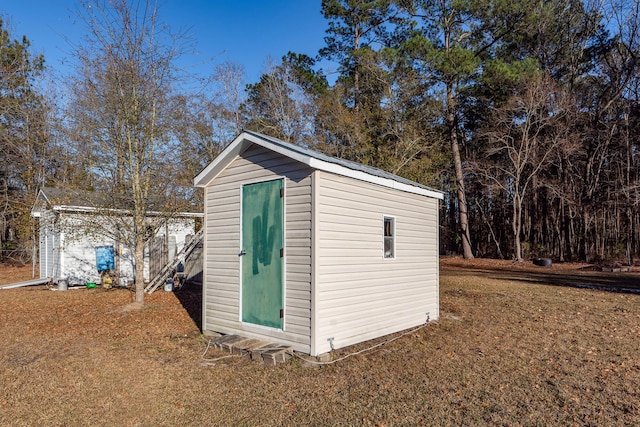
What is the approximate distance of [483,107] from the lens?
2480 centimetres

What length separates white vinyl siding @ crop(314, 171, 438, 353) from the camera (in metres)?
5.71

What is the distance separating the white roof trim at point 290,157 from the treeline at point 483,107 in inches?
464

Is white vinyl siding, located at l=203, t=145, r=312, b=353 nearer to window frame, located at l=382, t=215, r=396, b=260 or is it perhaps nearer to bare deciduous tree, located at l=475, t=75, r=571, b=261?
window frame, located at l=382, t=215, r=396, b=260

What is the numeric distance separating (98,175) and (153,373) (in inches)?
243

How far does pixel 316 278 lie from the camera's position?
5.51m

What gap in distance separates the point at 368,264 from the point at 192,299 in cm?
637

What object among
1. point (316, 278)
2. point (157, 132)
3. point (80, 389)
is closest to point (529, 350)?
point (316, 278)

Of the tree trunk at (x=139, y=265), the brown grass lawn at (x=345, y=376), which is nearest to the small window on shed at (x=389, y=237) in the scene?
the brown grass lawn at (x=345, y=376)

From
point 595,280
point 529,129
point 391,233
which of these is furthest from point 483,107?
point 391,233

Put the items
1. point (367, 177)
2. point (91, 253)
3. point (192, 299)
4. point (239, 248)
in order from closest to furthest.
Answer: point (367, 177) < point (239, 248) < point (192, 299) < point (91, 253)

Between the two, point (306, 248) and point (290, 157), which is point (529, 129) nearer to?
point (290, 157)

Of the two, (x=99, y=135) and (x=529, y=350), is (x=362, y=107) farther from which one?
(x=529, y=350)

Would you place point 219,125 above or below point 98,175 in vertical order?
above

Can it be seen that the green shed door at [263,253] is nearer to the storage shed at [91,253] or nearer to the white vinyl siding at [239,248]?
the white vinyl siding at [239,248]
